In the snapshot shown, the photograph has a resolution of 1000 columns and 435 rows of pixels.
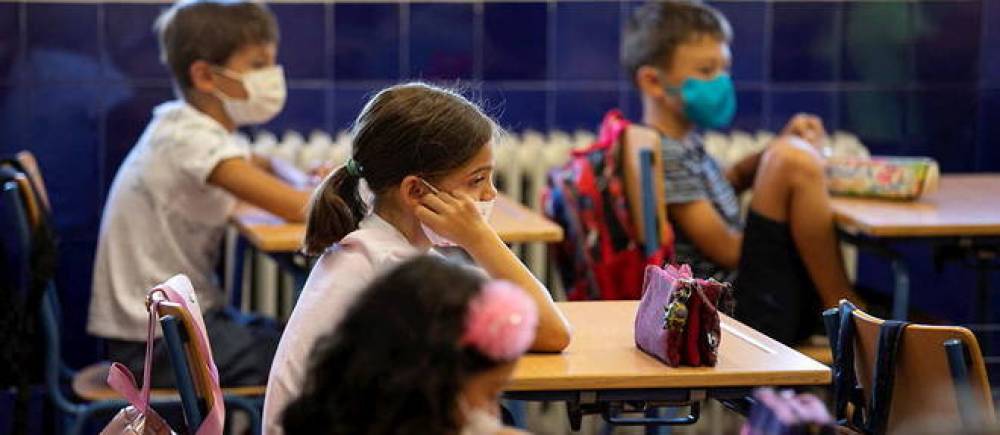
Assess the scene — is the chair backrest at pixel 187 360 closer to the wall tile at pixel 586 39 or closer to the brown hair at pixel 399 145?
the brown hair at pixel 399 145

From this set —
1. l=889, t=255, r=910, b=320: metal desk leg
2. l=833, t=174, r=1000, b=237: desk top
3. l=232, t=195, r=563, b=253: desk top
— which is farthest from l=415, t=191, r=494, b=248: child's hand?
l=889, t=255, r=910, b=320: metal desk leg

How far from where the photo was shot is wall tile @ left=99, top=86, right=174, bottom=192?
4926 mm

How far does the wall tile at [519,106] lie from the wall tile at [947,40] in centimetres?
112

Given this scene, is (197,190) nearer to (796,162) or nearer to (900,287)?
(796,162)

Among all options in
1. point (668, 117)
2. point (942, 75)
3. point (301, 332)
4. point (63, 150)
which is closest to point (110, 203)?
point (63, 150)

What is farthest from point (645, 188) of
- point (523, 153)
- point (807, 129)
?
point (523, 153)

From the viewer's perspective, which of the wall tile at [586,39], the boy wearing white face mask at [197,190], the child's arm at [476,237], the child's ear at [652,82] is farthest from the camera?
the wall tile at [586,39]

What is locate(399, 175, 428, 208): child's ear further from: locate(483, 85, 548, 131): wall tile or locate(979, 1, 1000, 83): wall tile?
locate(979, 1, 1000, 83): wall tile

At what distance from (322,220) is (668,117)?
1.89 m

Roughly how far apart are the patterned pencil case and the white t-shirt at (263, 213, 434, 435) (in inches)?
80.2

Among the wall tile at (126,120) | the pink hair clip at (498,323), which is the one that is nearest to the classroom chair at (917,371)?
the pink hair clip at (498,323)

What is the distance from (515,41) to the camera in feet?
16.6

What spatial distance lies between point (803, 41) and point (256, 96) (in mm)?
1758

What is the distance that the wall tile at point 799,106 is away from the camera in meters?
5.21
